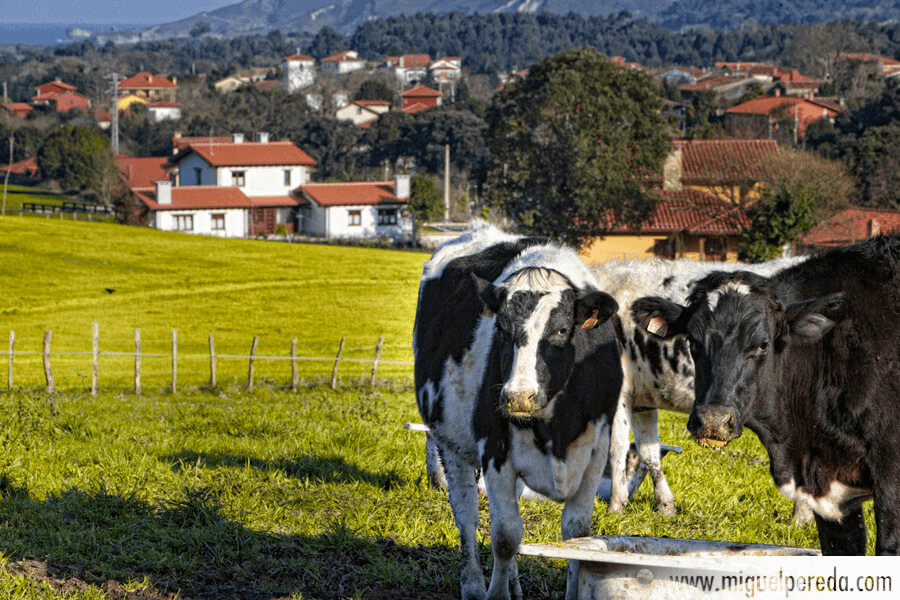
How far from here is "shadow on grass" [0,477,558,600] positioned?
7.30m

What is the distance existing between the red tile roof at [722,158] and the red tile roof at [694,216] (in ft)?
3.90

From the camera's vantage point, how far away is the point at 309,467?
1083 cm

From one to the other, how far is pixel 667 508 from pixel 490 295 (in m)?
4.27

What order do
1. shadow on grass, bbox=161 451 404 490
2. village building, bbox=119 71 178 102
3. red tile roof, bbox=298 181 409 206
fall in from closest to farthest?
shadow on grass, bbox=161 451 404 490
red tile roof, bbox=298 181 409 206
village building, bbox=119 71 178 102

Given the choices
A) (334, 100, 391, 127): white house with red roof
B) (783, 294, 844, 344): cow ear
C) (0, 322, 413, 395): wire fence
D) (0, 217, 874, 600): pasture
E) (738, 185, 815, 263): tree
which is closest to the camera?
(783, 294, 844, 344): cow ear

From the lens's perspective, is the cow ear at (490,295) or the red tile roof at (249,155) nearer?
the cow ear at (490,295)

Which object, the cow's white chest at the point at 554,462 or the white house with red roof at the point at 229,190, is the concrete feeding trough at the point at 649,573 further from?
the white house with red roof at the point at 229,190

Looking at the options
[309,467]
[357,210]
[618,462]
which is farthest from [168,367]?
[357,210]

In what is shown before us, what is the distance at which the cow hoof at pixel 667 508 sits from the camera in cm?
977

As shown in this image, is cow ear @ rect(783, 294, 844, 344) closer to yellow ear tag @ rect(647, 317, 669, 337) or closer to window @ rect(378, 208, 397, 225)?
yellow ear tag @ rect(647, 317, 669, 337)

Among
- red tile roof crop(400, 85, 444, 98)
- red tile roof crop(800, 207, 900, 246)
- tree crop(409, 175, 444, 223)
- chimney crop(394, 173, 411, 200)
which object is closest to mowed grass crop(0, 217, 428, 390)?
tree crop(409, 175, 444, 223)

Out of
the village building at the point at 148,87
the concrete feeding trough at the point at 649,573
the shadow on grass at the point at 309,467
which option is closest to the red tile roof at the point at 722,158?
the shadow on grass at the point at 309,467

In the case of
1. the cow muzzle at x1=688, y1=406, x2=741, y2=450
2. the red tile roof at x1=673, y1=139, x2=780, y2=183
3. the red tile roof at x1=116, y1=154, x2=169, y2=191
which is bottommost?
the cow muzzle at x1=688, y1=406, x2=741, y2=450

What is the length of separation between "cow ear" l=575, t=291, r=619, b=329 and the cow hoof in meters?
3.89
